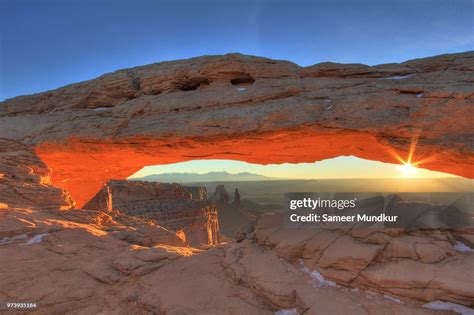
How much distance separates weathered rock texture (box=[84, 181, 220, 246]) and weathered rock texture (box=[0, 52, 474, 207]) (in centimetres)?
1358

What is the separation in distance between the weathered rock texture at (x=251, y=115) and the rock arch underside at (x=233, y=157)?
0.05 m

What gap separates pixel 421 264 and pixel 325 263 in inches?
84.6

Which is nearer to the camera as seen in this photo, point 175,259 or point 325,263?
point 325,263

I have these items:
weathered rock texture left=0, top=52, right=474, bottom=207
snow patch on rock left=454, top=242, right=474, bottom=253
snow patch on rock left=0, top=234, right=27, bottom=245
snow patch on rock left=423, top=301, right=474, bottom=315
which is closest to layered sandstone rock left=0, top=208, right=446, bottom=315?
snow patch on rock left=0, top=234, right=27, bottom=245

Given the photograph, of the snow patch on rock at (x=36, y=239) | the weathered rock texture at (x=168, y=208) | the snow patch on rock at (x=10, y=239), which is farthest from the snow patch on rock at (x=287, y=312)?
the weathered rock texture at (x=168, y=208)

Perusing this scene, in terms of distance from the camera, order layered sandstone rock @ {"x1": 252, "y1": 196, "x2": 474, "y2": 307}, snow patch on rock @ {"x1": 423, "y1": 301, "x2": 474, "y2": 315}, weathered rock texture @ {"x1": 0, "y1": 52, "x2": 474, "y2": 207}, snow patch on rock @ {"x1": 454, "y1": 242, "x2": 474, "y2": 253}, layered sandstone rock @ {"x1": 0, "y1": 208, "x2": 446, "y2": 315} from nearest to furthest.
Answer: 1. snow patch on rock @ {"x1": 423, "y1": 301, "x2": 474, "y2": 315}
2. layered sandstone rock @ {"x1": 252, "y1": 196, "x2": 474, "y2": 307}
3. layered sandstone rock @ {"x1": 0, "y1": 208, "x2": 446, "y2": 315}
4. snow patch on rock @ {"x1": 454, "y1": 242, "x2": 474, "y2": 253}
5. weathered rock texture @ {"x1": 0, "y1": 52, "x2": 474, "y2": 207}

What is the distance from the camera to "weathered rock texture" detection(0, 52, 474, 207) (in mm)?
8500

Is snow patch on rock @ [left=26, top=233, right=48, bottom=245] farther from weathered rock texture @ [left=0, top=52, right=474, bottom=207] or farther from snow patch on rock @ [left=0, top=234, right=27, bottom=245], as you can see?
weathered rock texture @ [left=0, top=52, right=474, bottom=207]

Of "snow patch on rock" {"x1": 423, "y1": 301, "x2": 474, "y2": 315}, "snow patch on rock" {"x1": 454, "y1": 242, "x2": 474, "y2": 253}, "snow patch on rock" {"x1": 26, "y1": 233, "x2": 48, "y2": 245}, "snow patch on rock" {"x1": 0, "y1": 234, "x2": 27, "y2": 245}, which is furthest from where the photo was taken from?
"snow patch on rock" {"x1": 26, "y1": 233, "x2": 48, "y2": 245}

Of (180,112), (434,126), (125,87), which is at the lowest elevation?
(434,126)

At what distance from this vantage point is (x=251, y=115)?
9.74 meters

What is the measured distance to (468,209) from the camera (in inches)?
304

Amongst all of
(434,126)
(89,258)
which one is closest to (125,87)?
(89,258)

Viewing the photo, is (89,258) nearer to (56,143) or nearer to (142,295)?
(142,295)
